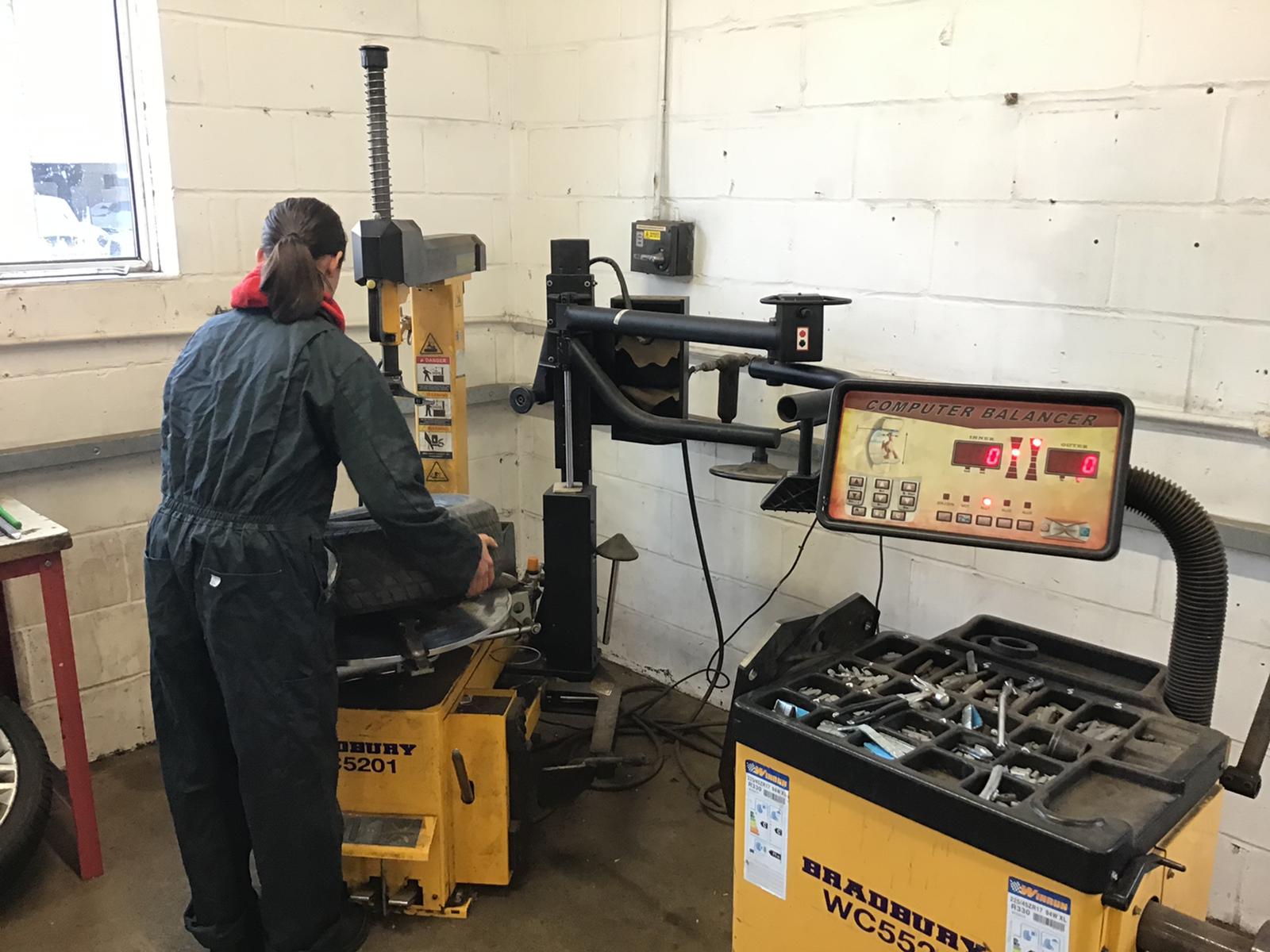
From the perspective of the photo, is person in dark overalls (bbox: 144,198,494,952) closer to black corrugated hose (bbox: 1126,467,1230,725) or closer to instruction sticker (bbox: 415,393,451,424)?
instruction sticker (bbox: 415,393,451,424)

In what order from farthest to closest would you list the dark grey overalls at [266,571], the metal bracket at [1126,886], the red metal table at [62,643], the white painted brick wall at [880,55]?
the white painted brick wall at [880,55] → the red metal table at [62,643] → the dark grey overalls at [266,571] → the metal bracket at [1126,886]

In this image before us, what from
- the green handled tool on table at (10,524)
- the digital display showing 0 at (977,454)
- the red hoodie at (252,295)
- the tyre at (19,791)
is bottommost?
the tyre at (19,791)

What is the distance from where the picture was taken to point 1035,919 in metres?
1.06

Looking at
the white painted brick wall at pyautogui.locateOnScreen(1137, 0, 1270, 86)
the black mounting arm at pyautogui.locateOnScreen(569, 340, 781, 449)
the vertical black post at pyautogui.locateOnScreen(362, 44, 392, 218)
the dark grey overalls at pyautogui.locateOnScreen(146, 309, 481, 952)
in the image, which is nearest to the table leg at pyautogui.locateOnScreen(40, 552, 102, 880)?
the dark grey overalls at pyautogui.locateOnScreen(146, 309, 481, 952)

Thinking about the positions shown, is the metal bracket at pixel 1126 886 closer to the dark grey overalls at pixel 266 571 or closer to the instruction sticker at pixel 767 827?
the instruction sticker at pixel 767 827

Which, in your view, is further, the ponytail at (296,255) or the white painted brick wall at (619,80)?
the white painted brick wall at (619,80)

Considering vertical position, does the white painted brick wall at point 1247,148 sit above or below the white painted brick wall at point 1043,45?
below

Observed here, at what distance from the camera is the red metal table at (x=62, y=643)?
81.7 inches

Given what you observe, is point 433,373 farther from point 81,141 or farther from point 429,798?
point 81,141

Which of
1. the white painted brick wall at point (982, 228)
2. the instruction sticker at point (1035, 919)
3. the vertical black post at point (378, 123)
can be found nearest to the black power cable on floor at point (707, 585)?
the white painted brick wall at point (982, 228)

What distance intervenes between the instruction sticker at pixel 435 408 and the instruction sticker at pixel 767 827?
1351 millimetres

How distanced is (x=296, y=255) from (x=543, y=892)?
1415 mm

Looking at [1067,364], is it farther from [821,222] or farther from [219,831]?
[219,831]

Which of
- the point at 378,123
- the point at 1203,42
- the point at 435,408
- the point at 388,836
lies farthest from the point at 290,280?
the point at 1203,42
